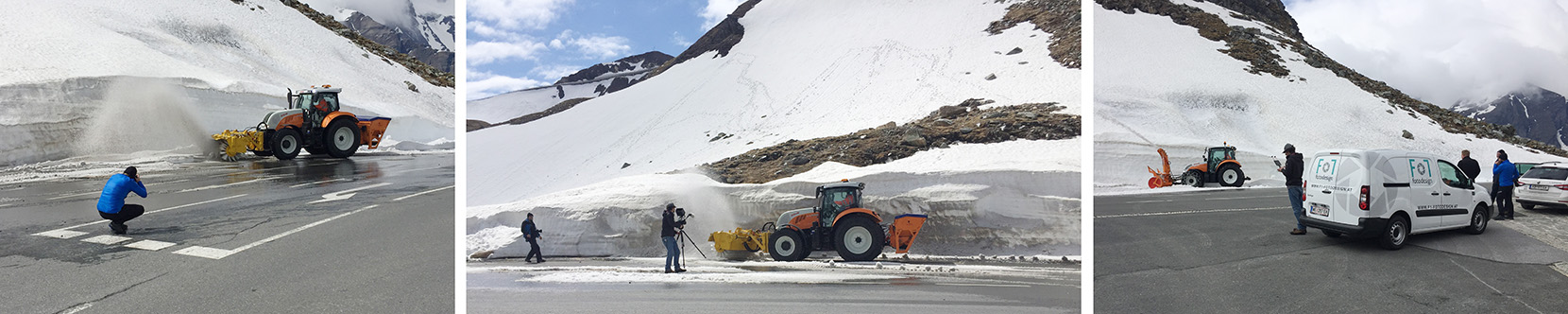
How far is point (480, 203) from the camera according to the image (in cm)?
470

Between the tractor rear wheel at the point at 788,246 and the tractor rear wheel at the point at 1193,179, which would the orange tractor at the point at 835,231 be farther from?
the tractor rear wheel at the point at 1193,179

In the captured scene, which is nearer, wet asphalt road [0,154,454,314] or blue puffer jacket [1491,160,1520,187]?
wet asphalt road [0,154,454,314]

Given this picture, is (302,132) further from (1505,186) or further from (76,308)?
(1505,186)

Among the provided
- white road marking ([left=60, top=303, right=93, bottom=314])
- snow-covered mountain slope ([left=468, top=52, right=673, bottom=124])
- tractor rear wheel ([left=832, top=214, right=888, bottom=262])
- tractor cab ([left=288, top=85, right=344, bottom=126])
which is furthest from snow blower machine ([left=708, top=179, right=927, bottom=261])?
tractor cab ([left=288, top=85, right=344, bottom=126])

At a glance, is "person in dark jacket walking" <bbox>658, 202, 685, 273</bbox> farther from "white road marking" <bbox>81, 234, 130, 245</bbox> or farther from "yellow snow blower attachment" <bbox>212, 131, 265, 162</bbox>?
"yellow snow blower attachment" <bbox>212, 131, 265, 162</bbox>

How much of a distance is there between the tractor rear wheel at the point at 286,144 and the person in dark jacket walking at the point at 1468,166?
9342mm

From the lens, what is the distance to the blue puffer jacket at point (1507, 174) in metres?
3.82

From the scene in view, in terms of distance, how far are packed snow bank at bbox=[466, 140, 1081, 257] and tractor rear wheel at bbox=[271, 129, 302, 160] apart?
366cm

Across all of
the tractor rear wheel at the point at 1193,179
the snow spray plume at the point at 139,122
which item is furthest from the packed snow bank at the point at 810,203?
the snow spray plume at the point at 139,122

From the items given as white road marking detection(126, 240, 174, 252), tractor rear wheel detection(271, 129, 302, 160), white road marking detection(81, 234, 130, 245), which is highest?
tractor rear wheel detection(271, 129, 302, 160)

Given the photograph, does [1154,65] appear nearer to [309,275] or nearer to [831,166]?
[831,166]

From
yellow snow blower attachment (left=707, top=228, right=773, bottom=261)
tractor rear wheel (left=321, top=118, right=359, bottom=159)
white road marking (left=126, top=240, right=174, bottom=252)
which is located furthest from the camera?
tractor rear wheel (left=321, top=118, right=359, bottom=159)

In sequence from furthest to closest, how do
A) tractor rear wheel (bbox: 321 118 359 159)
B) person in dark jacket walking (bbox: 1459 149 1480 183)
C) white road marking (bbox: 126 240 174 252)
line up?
tractor rear wheel (bbox: 321 118 359 159) < person in dark jacket walking (bbox: 1459 149 1480 183) < white road marking (bbox: 126 240 174 252)

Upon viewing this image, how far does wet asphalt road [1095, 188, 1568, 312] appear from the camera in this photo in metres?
3.19
